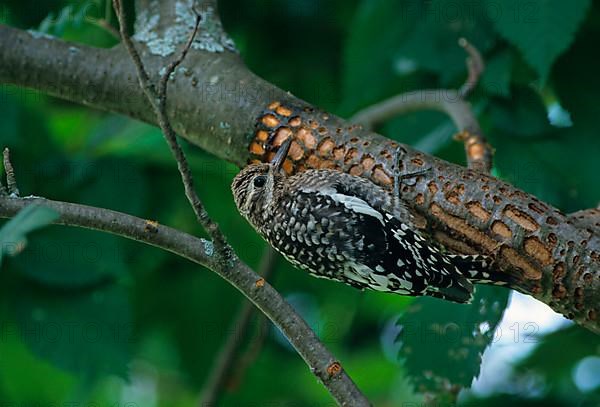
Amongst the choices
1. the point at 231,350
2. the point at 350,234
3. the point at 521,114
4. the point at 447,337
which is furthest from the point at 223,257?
the point at 231,350

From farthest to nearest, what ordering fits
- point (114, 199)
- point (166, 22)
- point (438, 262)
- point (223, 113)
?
point (114, 199) → point (166, 22) → point (223, 113) → point (438, 262)

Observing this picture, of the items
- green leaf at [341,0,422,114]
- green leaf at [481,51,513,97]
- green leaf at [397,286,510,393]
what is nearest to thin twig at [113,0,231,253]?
green leaf at [397,286,510,393]

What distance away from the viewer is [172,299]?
4695 mm

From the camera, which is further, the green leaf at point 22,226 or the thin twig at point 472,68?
the thin twig at point 472,68

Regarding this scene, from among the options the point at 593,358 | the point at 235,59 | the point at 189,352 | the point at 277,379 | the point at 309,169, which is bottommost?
the point at 277,379

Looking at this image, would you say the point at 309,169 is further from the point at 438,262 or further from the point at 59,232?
the point at 59,232

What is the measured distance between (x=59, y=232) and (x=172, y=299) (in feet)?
4.06

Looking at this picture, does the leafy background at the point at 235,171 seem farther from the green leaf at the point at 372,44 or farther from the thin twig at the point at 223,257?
the thin twig at the point at 223,257

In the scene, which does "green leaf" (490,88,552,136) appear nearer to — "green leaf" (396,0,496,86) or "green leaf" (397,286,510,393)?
"green leaf" (396,0,496,86)

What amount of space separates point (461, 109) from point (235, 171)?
5.33ft

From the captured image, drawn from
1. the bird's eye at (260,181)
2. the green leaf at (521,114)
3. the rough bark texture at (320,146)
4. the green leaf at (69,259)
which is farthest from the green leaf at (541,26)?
the green leaf at (69,259)

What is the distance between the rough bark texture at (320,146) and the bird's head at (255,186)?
157 mm

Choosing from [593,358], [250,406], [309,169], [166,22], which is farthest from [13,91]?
[593,358]

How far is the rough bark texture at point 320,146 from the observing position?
2.48m
